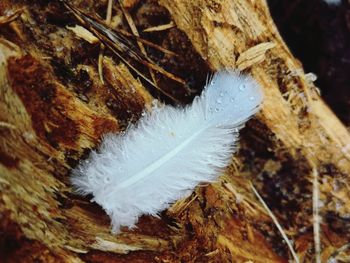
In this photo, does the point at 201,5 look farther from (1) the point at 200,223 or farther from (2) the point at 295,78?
(1) the point at 200,223

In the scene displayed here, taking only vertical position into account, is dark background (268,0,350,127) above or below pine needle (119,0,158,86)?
below

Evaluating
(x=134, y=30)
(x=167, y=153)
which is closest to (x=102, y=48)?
(x=134, y=30)

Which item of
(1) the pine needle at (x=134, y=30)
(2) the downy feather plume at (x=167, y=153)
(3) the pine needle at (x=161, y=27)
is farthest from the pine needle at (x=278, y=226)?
(3) the pine needle at (x=161, y=27)

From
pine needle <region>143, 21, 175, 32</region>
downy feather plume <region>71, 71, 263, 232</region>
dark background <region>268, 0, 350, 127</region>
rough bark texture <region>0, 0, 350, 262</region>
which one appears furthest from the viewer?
dark background <region>268, 0, 350, 127</region>

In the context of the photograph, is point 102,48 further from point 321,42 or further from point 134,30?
point 321,42

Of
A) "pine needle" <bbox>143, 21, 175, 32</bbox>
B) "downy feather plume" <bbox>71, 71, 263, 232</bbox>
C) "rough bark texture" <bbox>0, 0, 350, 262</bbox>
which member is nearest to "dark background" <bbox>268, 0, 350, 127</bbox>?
"rough bark texture" <bbox>0, 0, 350, 262</bbox>

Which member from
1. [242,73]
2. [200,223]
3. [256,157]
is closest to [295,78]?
[242,73]

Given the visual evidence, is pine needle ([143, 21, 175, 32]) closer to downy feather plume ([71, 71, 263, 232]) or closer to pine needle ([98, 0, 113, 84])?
pine needle ([98, 0, 113, 84])
